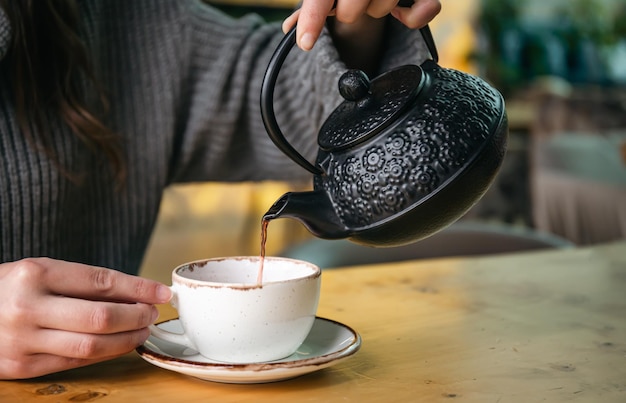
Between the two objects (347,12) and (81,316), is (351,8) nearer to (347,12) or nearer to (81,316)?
(347,12)

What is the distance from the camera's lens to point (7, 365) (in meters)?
0.63

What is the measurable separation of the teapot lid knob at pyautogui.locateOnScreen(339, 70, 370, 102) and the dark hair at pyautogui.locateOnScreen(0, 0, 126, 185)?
19.4 inches

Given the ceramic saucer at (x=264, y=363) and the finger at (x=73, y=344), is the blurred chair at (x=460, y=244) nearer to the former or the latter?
the ceramic saucer at (x=264, y=363)

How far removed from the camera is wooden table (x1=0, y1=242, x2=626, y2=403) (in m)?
0.63

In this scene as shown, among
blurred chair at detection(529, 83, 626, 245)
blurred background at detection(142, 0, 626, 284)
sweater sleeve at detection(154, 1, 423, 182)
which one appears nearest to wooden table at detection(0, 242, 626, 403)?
sweater sleeve at detection(154, 1, 423, 182)

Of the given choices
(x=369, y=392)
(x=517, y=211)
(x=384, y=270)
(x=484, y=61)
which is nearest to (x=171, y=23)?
(x=384, y=270)

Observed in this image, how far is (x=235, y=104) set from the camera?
1.21 metres

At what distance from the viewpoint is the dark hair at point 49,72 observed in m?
1.01

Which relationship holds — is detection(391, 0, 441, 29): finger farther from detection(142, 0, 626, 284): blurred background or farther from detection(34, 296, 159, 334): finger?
detection(142, 0, 626, 284): blurred background

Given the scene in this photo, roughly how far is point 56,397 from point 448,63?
5.04 m

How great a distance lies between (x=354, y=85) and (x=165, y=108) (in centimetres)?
61

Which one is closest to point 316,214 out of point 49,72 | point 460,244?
point 49,72

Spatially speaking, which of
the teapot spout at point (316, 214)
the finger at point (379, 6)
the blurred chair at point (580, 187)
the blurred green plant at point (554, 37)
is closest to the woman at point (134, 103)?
the finger at point (379, 6)

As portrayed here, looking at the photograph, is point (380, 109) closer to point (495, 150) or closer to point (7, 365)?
point (495, 150)
